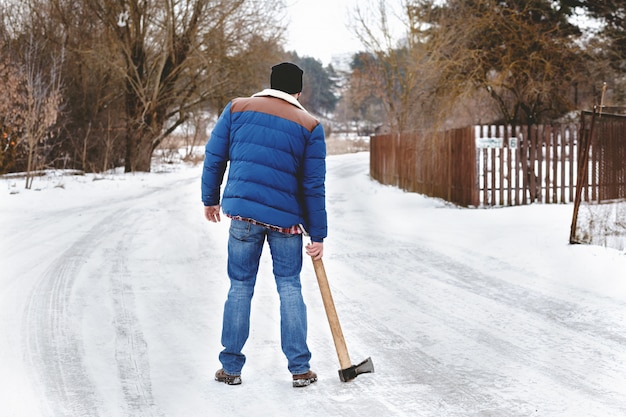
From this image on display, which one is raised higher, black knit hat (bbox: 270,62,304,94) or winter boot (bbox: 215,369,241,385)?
black knit hat (bbox: 270,62,304,94)

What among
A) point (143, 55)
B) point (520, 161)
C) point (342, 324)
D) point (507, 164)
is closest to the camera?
point (342, 324)

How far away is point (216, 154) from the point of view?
443cm

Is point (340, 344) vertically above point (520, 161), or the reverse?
point (520, 161)

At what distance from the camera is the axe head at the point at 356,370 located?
448 centimetres

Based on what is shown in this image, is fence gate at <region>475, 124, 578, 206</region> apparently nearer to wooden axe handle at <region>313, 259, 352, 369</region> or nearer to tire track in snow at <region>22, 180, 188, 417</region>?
tire track in snow at <region>22, 180, 188, 417</region>

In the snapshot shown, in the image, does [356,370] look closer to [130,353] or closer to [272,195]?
[272,195]

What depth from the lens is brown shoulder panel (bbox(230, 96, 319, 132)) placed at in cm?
435

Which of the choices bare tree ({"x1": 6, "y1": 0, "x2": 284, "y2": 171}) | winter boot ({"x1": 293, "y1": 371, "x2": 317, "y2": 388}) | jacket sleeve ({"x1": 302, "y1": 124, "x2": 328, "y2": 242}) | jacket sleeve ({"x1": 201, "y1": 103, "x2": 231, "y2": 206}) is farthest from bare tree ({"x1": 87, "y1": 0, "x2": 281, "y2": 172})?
winter boot ({"x1": 293, "y1": 371, "x2": 317, "y2": 388})

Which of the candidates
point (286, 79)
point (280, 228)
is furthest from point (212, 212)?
point (286, 79)

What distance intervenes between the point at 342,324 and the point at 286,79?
2308 mm

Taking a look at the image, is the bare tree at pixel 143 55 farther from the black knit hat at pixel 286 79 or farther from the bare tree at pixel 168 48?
the black knit hat at pixel 286 79

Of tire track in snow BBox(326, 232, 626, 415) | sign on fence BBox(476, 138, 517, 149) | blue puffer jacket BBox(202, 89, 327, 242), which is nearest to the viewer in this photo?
blue puffer jacket BBox(202, 89, 327, 242)

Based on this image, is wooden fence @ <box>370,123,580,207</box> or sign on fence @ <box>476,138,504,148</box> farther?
wooden fence @ <box>370,123,580,207</box>

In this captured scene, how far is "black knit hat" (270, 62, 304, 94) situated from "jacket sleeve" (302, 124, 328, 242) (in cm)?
30
